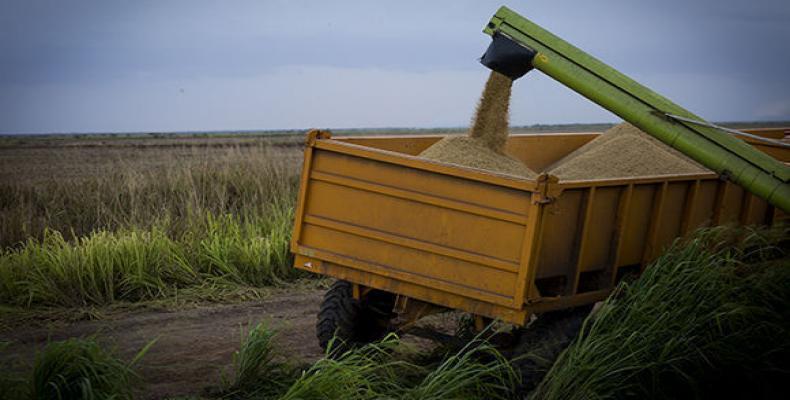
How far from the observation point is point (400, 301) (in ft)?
19.3

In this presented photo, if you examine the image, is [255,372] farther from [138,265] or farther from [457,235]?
[138,265]

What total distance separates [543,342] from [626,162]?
7.88 feet

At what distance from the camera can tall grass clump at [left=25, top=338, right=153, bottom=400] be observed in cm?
468

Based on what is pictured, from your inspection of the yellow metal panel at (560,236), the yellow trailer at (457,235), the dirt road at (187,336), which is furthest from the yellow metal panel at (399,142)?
the yellow metal panel at (560,236)

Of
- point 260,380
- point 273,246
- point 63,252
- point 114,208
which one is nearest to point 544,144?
point 273,246

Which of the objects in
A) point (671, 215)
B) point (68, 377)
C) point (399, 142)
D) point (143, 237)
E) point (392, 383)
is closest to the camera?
point (68, 377)

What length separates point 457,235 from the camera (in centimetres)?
551

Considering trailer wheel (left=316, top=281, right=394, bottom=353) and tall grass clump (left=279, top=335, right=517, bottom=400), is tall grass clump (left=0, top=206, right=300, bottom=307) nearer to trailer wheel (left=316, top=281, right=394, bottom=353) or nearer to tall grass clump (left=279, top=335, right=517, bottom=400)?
trailer wheel (left=316, top=281, right=394, bottom=353)

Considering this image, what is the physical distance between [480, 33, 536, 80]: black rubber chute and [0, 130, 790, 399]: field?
1.92m

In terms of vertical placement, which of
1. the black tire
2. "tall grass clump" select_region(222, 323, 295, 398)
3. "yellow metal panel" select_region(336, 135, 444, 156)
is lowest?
"tall grass clump" select_region(222, 323, 295, 398)

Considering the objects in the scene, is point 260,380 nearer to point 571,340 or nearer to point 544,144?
point 571,340

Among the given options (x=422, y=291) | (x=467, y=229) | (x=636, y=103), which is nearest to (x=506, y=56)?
(x=636, y=103)

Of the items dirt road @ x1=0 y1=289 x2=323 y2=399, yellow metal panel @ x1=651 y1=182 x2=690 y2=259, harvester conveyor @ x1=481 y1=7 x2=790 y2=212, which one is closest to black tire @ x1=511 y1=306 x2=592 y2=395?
yellow metal panel @ x1=651 y1=182 x2=690 y2=259

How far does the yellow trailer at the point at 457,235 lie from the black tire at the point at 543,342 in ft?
0.58
